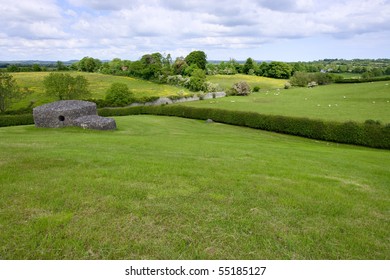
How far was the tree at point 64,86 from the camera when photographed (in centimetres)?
5706

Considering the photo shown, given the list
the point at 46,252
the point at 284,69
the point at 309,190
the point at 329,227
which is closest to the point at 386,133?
the point at 309,190

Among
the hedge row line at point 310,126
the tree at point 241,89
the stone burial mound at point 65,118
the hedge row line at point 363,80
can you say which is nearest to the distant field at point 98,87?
the tree at point 241,89

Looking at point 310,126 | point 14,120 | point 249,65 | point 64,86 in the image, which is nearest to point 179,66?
point 249,65

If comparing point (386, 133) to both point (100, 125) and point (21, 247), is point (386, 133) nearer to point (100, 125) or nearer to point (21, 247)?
point (100, 125)

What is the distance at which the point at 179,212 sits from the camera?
6.81 metres

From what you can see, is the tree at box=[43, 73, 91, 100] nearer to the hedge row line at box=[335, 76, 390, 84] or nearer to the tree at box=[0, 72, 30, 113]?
the tree at box=[0, 72, 30, 113]

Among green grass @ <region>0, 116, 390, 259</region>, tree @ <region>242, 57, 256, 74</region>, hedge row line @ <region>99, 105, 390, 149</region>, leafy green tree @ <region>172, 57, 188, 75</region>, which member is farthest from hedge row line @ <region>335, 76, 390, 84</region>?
green grass @ <region>0, 116, 390, 259</region>

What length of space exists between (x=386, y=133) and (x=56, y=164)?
1179 inches

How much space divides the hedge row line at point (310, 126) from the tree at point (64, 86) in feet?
47.3

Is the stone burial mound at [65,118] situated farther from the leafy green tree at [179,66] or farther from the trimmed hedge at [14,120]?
the leafy green tree at [179,66]

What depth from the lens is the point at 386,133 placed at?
27.8 metres

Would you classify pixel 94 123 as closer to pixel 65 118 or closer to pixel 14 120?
pixel 65 118

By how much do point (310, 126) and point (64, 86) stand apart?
159ft

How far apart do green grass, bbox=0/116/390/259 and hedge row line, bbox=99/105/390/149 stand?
20478 mm
